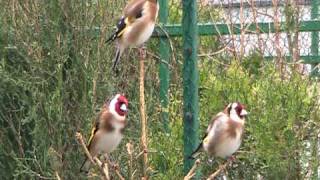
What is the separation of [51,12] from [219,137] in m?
1.47

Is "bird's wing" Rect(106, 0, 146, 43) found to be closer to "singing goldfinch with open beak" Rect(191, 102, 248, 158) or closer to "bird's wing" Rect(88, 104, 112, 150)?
"bird's wing" Rect(88, 104, 112, 150)

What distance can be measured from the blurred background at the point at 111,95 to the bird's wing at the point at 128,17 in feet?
0.40

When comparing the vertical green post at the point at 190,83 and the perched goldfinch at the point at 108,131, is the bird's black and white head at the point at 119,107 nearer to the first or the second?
the perched goldfinch at the point at 108,131

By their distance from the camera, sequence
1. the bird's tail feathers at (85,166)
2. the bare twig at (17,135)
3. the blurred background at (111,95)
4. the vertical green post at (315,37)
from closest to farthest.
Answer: the blurred background at (111,95) < the bird's tail feathers at (85,166) < the bare twig at (17,135) < the vertical green post at (315,37)

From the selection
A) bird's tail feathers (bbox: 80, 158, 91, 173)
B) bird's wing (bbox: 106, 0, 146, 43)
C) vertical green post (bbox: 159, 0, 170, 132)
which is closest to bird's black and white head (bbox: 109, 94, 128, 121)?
bird's tail feathers (bbox: 80, 158, 91, 173)

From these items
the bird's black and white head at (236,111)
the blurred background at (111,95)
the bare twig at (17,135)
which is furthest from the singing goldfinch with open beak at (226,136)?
the bare twig at (17,135)

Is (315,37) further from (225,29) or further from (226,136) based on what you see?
(226,136)

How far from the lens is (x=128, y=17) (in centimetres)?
614

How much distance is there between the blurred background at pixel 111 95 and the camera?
5.44 m

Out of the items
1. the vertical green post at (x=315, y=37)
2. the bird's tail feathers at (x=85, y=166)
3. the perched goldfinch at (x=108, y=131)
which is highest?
the vertical green post at (x=315, y=37)

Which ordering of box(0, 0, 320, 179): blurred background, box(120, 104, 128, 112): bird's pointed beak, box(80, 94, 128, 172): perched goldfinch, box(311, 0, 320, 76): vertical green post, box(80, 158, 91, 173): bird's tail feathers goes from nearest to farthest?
box(120, 104, 128, 112): bird's pointed beak → box(80, 94, 128, 172): perched goldfinch → box(0, 0, 320, 179): blurred background → box(80, 158, 91, 173): bird's tail feathers → box(311, 0, 320, 76): vertical green post

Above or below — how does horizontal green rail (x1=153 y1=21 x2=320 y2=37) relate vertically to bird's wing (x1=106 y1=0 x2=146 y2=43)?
below

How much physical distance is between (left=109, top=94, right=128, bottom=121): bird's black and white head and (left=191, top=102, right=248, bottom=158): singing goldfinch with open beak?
0.45 m

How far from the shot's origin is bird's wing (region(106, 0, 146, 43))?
603cm
